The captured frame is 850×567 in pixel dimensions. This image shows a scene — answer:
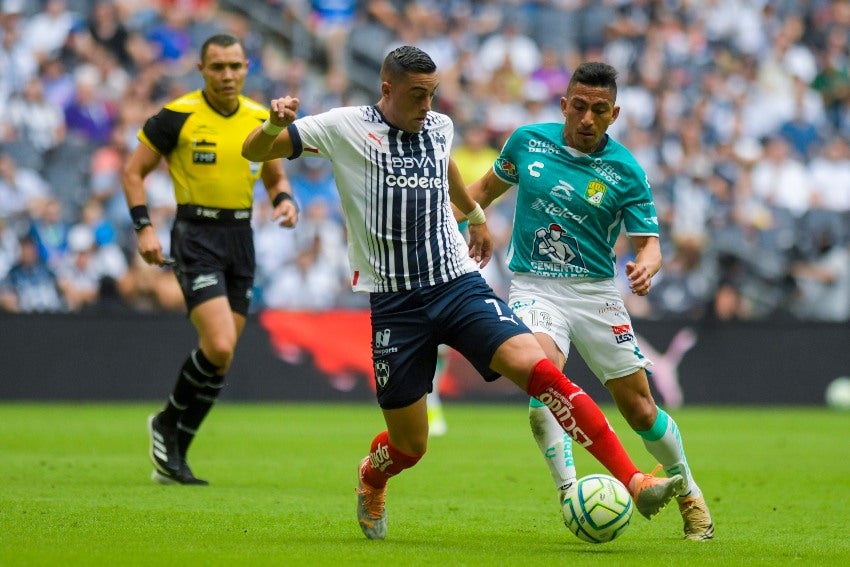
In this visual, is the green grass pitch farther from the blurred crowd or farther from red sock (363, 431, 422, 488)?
the blurred crowd

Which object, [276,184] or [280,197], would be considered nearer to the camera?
[280,197]

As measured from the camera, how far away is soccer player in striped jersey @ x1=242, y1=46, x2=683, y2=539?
680 cm

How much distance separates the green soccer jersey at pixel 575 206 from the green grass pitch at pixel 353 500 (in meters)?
1.48

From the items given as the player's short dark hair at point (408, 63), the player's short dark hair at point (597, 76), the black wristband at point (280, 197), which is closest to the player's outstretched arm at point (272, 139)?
the player's short dark hair at point (408, 63)

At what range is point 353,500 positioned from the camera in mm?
8695

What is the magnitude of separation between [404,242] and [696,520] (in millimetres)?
2116

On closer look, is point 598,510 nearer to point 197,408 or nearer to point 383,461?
point 383,461

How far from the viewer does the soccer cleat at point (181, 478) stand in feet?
31.3

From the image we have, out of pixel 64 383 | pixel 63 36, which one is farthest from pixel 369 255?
pixel 63 36

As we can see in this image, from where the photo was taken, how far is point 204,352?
9.70 metres

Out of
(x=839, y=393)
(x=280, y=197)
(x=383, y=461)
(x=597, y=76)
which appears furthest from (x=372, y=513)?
(x=839, y=393)

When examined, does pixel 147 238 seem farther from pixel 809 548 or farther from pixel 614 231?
pixel 809 548

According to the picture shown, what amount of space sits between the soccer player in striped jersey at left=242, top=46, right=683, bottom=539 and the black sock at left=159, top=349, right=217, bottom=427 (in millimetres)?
3001

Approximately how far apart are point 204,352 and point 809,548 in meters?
4.58
